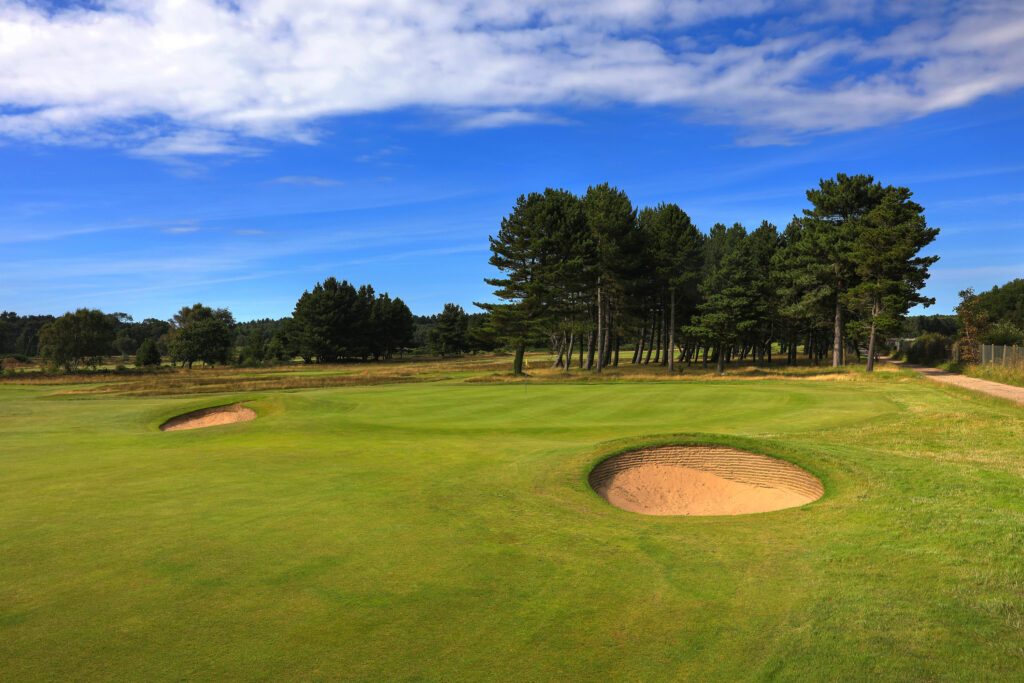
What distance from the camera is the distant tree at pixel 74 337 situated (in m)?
79.8

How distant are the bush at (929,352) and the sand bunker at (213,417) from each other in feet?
208

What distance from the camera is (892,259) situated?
43469 millimetres

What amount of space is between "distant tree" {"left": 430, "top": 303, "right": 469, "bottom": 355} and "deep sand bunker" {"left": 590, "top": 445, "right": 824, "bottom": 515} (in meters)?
98.5

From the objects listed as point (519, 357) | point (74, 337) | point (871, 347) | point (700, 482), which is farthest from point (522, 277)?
point (74, 337)

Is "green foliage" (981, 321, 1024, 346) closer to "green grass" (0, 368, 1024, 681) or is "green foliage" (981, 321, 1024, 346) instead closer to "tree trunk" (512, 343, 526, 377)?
"tree trunk" (512, 343, 526, 377)

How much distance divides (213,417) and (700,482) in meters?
21.5

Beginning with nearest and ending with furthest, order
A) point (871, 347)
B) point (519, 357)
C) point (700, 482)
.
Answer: point (700, 482) → point (871, 347) → point (519, 357)

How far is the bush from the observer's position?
5597 cm

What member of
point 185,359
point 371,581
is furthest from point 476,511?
point 185,359

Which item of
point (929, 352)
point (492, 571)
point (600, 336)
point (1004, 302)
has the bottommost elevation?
point (492, 571)

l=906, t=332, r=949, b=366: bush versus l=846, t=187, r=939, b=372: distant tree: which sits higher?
l=846, t=187, r=939, b=372: distant tree

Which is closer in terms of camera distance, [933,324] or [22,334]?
[22,334]

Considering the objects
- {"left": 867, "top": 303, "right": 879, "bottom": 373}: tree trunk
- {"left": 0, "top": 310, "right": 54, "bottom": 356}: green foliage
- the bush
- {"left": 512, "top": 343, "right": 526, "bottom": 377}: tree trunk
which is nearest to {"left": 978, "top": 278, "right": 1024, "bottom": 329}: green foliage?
the bush

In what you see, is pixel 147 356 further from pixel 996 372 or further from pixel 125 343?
pixel 996 372
